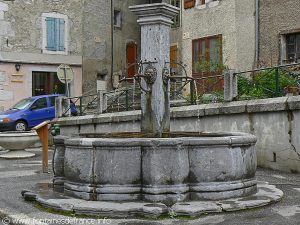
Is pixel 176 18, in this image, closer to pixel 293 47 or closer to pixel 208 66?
pixel 208 66

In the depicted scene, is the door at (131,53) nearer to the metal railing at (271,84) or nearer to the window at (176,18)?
the window at (176,18)

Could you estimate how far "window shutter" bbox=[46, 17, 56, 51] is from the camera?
26594mm

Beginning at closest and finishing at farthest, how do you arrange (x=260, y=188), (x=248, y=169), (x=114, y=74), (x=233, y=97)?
(x=248, y=169), (x=260, y=188), (x=233, y=97), (x=114, y=74)

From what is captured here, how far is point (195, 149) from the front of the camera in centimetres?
688

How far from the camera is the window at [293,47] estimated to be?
19.0 metres

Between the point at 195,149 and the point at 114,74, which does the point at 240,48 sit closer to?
the point at 114,74

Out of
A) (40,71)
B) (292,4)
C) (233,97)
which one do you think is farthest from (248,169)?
(40,71)

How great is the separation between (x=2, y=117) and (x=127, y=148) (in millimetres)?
14561

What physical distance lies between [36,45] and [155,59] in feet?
63.3

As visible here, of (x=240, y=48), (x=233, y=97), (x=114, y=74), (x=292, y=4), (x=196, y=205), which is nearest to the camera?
(x=196, y=205)

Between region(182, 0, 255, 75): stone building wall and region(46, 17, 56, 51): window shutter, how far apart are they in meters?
8.37

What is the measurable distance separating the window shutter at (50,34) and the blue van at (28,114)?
581 centimetres

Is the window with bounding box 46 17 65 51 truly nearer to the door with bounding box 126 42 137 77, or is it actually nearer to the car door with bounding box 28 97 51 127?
the door with bounding box 126 42 137 77

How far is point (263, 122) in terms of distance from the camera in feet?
37.1
